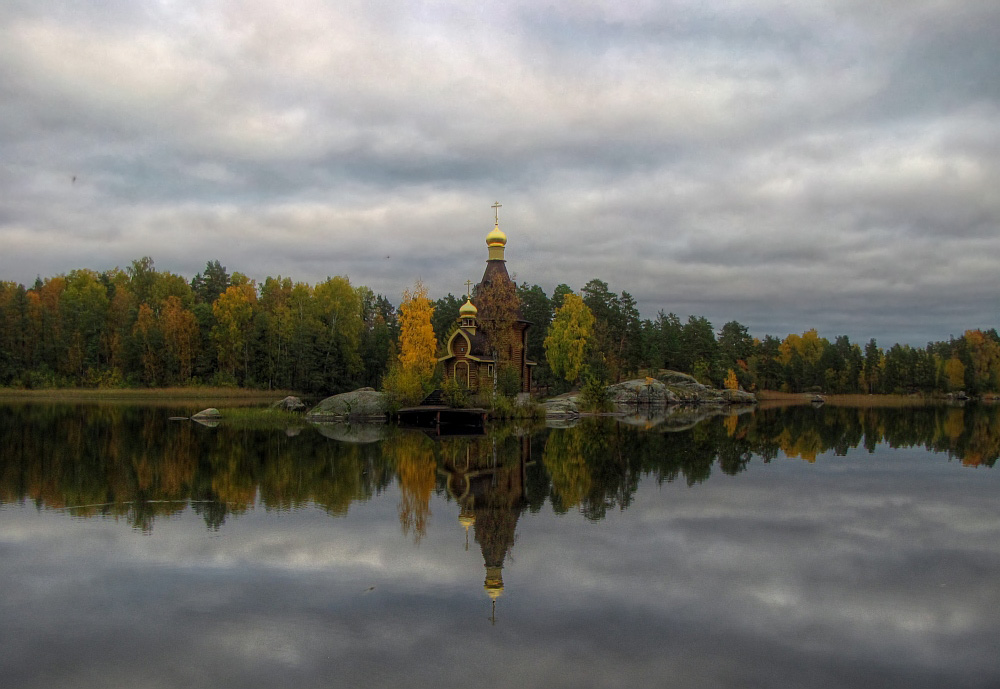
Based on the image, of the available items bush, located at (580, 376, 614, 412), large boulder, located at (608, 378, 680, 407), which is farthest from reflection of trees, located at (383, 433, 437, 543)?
large boulder, located at (608, 378, 680, 407)

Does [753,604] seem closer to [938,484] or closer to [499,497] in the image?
[499,497]

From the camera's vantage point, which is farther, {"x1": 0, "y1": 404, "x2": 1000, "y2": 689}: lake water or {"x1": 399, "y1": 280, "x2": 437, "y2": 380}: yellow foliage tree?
{"x1": 399, "y1": 280, "x2": 437, "y2": 380}: yellow foliage tree

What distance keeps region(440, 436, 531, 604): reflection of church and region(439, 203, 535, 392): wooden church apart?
588 inches

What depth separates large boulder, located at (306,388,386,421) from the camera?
1384 inches

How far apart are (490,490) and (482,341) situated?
1036 inches

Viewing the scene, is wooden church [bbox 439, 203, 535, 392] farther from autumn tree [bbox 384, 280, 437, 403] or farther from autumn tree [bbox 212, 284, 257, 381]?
autumn tree [bbox 212, 284, 257, 381]

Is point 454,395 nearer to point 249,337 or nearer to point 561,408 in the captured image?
point 561,408

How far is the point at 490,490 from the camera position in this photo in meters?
14.1

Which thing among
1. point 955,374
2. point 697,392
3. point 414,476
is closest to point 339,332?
point 697,392

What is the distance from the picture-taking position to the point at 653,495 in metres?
13.6

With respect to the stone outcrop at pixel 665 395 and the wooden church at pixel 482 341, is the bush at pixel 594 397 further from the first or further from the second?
the wooden church at pixel 482 341

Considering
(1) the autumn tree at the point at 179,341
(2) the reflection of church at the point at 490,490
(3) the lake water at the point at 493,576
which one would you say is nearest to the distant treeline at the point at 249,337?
(1) the autumn tree at the point at 179,341

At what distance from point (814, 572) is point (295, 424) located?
89.6ft

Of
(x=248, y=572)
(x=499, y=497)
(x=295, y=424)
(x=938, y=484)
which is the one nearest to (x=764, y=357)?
(x=295, y=424)
